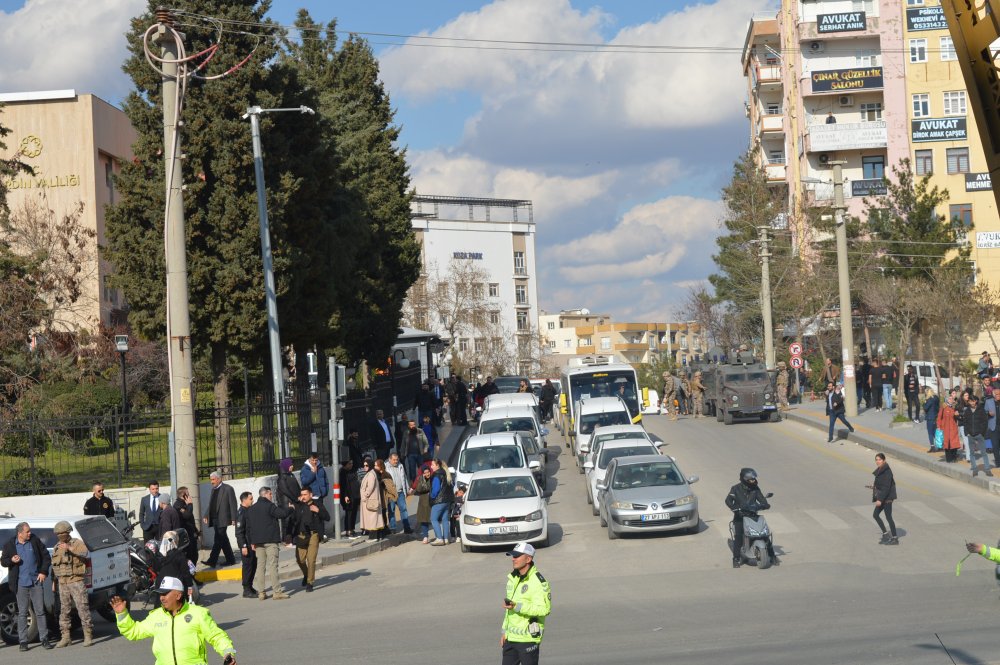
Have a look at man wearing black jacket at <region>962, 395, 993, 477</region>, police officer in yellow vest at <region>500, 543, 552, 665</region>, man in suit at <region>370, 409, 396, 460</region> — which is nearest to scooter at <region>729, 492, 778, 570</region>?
man wearing black jacket at <region>962, 395, 993, 477</region>

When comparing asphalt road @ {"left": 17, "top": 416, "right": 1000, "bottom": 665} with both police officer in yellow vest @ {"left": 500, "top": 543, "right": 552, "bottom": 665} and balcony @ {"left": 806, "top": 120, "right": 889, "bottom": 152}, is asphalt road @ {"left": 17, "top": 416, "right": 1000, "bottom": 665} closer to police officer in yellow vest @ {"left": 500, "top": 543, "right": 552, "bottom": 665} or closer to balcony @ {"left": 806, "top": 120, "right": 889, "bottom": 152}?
police officer in yellow vest @ {"left": 500, "top": 543, "right": 552, "bottom": 665}

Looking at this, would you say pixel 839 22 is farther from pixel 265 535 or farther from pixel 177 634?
pixel 177 634

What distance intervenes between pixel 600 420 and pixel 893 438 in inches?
333

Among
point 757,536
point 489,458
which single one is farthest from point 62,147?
point 757,536

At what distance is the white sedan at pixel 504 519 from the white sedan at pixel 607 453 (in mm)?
3316

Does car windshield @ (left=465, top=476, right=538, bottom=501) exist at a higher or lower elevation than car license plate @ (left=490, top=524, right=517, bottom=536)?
higher

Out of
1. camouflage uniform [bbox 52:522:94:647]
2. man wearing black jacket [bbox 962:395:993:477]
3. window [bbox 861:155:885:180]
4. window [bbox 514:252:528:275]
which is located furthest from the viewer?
window [bbox 514:252:528:275]

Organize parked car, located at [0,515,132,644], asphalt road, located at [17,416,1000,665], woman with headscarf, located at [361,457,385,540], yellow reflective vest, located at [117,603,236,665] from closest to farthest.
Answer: yellow reflective vest, located at [117,603,236,665], asphalt road, located at [17,416,1000,665], parked car, located at [0,515,132,644], woman with headscarf, located at [361,457,385,540]

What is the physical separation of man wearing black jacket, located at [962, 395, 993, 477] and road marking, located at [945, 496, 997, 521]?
2.06m

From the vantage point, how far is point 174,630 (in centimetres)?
748

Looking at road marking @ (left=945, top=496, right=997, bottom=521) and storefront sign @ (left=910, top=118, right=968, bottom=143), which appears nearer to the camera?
road marking @ (left=945, top=496, right=997, bottom=521)

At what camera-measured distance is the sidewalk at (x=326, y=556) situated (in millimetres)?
19203

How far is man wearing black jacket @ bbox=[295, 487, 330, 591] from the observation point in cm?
1734

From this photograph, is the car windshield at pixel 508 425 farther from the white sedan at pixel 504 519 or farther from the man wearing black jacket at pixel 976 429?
the man wearing black jacket at pixel 976 429
